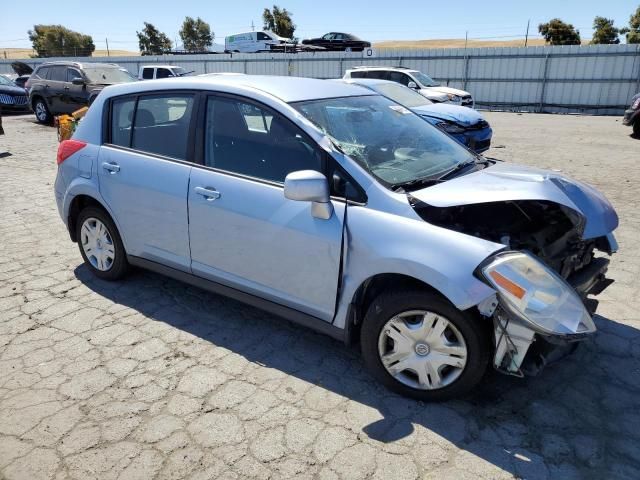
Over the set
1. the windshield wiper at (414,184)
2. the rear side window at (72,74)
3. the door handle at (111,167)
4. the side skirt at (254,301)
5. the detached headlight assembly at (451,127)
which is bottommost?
the side skirt at (254,301)

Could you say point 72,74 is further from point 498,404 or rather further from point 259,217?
point 498,404

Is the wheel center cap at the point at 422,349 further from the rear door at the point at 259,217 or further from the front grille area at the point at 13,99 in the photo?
the front grille area at the point at 13,99

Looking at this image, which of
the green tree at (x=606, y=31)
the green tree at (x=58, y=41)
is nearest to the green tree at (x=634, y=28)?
the green tree at (x=606, y=31)

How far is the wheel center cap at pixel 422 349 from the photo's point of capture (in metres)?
2.71

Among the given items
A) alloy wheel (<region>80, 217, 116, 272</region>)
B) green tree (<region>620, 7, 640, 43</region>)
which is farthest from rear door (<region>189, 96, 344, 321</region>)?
green tree (<region>620, 7, 640, 43</region>)

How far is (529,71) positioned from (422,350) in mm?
21752

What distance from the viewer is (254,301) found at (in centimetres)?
335

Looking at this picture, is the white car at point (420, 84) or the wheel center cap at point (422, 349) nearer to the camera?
the wheel center cap at point (422, 349)

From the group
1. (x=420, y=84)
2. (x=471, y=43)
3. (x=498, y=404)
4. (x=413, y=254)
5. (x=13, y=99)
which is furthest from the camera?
(x=471, y=43)

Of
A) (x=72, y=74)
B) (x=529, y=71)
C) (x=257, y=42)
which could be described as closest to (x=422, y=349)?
(x=72, y=74)

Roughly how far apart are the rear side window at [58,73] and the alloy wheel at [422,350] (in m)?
15.4

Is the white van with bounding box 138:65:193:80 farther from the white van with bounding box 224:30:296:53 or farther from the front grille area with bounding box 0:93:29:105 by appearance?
the white van with bounding box 224:30:296:53

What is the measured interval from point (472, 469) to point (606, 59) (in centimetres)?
2203

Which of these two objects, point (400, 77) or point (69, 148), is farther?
point (400, 77)
